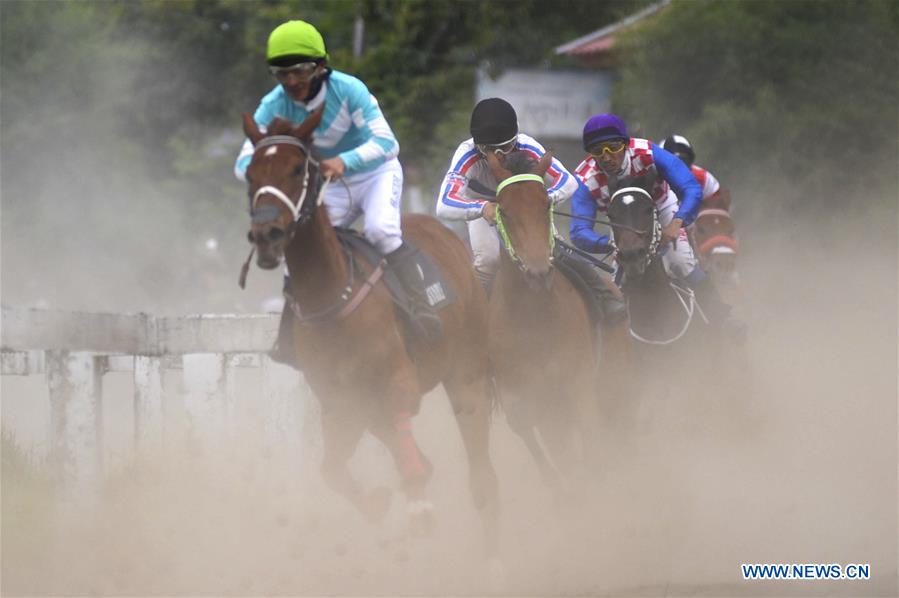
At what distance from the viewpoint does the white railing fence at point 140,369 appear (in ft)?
27.5

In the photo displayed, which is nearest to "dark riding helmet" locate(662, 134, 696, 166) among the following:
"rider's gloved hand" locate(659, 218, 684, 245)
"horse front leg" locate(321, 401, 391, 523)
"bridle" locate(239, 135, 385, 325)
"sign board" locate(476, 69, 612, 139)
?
"rider's gloved hand" locate(659, 218, 684, 245)

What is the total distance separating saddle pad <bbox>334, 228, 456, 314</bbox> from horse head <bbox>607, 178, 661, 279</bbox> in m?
1.55

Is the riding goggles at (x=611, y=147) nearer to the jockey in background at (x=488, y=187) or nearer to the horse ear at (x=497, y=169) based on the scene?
the jockey in background at (x=488, y=187)

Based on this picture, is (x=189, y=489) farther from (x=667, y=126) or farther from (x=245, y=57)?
(x=245, y=57)

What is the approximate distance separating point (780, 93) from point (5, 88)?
38.7 feet

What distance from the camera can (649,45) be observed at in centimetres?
2055

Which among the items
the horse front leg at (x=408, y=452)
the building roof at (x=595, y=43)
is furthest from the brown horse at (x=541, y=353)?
the building roof at (x=595, y=43)

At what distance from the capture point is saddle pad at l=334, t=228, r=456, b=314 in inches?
284

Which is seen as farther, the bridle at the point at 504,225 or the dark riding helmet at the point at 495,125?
the dark riding helmet at the point at 495,125

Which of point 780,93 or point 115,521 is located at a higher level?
point 780,93

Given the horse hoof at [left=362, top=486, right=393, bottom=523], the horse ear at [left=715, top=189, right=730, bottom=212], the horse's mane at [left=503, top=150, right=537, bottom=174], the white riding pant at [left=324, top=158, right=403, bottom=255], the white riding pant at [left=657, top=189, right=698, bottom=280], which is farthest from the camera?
the horse ear at [left=715, top=189, right=730, bottom=212]

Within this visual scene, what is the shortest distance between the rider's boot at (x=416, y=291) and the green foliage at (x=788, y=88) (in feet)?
41.3

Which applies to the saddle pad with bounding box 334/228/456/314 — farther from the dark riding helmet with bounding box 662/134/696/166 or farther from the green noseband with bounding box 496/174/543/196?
the dark riding helmet with bounding box 662/134/696/166

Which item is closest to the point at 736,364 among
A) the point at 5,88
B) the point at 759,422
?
the point at 759,422
